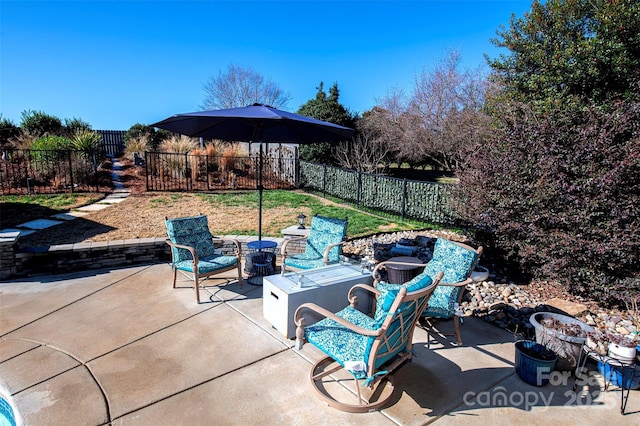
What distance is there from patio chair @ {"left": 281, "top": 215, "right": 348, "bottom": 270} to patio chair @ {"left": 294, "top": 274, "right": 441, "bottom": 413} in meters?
1.54

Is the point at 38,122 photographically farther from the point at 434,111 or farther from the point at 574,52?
the point at 574,52

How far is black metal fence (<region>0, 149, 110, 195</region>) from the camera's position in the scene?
9.45 meters

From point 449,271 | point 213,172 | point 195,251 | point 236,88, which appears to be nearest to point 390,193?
point 449,271

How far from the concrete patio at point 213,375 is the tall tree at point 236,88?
21.9m

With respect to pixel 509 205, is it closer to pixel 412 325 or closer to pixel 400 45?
pixel 412 325

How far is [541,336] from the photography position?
9.85 ft

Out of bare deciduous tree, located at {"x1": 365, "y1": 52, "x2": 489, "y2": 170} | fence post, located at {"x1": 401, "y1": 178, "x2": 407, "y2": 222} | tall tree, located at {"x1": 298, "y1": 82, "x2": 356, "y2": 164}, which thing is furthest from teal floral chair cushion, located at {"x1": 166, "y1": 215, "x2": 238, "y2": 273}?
bare deciduous tree, located at {"x1": 365, "y1": 52, "x2": 489, "y2": 170}

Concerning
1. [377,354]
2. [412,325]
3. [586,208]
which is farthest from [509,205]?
[377,354]

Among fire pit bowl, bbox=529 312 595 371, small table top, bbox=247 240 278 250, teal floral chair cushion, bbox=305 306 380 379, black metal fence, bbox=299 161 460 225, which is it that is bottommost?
fire pit bowl, bbox=529 312 595 371

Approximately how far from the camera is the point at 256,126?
4531mm

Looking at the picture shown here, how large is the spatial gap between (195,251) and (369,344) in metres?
2.71

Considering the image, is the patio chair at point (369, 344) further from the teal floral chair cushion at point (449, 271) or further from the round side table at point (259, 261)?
the round side table at point (259, 261)

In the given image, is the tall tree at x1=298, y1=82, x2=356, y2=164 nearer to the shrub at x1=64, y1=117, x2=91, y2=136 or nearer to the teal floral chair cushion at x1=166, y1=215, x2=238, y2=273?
the teal floral chair cushion at x1=166, y1=215, x2=238, y2=273

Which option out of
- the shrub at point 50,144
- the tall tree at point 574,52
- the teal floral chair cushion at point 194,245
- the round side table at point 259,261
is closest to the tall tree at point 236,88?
the shrub at point 50,144
